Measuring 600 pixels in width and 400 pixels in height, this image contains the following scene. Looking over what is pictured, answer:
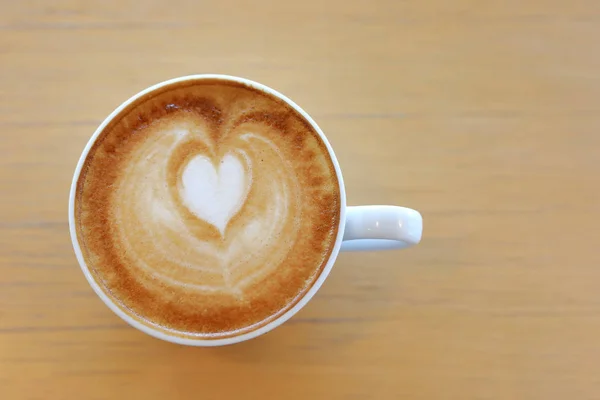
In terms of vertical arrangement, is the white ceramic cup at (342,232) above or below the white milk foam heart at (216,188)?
below

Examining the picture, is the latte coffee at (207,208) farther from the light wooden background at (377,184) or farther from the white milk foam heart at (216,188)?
the light wooden background at (377,184)

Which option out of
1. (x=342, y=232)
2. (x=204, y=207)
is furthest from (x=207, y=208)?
(x=342, y=232)

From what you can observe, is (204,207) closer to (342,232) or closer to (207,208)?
(207,208)

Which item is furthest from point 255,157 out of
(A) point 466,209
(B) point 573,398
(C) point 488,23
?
(B) point 573,398

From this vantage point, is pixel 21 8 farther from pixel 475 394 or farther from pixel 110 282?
pixel 475 394

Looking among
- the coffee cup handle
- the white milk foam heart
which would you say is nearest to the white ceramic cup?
the coffee cup handle

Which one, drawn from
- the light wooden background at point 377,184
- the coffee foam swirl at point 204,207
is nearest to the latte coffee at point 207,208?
the coffee foam swirl at point 204,207
